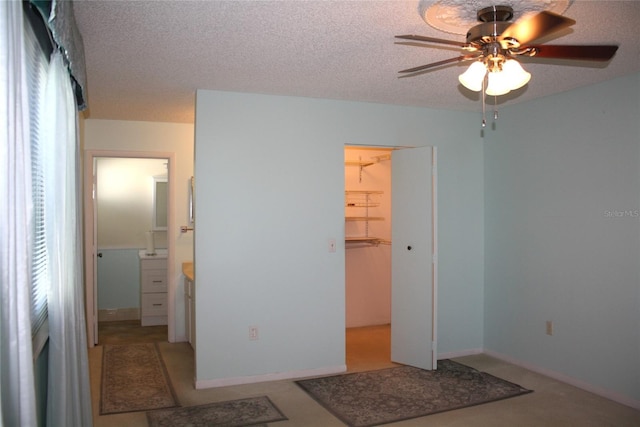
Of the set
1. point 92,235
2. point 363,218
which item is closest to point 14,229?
point 92,235

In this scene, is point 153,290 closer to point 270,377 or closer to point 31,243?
point 270,377

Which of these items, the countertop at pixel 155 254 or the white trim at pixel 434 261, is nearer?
the white trim at pixel 434 261

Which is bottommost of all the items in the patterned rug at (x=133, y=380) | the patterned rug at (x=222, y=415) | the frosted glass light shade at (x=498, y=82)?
the patterned rug at (x=133, y=380)

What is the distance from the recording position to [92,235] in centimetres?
555

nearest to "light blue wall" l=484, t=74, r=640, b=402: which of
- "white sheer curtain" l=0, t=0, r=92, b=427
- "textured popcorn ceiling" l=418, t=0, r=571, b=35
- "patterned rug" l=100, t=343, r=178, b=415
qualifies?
"textured popcorn ceiling" l=418, t=0, r=571, b=35

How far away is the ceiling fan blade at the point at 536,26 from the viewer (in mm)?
2098

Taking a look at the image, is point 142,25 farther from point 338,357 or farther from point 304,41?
point 338,357

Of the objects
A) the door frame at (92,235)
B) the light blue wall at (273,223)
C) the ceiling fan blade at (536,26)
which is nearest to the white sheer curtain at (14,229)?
the ceiling fan blade at (536,26)

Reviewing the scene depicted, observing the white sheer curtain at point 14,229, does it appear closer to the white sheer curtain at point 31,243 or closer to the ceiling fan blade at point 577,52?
the white sheer curtain at point 31,243

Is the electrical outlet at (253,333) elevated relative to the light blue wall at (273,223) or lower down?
lower down

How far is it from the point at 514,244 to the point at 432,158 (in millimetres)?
1127

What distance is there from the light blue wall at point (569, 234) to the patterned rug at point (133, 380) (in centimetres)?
302

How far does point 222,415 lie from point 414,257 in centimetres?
209

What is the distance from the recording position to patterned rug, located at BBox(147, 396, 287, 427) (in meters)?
3.51
